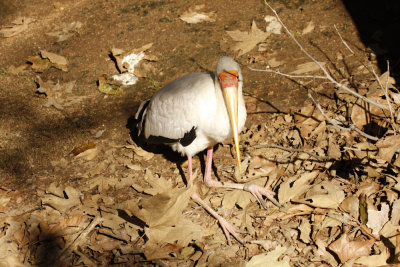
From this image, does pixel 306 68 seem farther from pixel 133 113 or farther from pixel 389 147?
pixel 133 113

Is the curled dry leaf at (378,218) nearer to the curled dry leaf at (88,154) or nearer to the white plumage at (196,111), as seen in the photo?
the white plumage at (196,111)

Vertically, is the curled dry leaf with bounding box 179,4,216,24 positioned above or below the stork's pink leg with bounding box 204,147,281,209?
above

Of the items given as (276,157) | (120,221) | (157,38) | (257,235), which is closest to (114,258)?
(120,221)

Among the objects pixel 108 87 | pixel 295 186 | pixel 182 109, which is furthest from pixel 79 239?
pixel 108 87

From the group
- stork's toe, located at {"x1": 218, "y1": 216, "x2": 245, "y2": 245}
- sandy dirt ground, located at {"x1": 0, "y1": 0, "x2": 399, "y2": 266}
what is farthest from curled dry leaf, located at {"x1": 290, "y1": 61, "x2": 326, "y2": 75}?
stork's toe, located at {"x1": 218, "y1": 216, "x2": 245, "y2": 245}

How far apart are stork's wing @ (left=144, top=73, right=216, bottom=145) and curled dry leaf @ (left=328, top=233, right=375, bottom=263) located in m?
1.69

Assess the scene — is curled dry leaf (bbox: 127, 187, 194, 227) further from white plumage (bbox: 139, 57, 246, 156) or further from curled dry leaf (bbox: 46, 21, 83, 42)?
curled dry leaf (bbox: 46, 21, 83, 42)

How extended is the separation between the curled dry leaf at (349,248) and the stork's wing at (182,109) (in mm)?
1688

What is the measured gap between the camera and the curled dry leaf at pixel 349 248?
3266 mm

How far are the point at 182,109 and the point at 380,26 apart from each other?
3.59 m

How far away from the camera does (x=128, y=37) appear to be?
21.6 feet

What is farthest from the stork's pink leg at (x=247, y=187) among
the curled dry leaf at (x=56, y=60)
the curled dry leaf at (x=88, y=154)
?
the curled dry leaf at (x=56, y=60)

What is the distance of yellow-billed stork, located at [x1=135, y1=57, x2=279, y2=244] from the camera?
369cm

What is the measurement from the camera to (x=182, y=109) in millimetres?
3994
